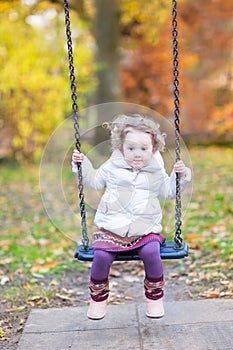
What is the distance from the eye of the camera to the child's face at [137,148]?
312 centimetres

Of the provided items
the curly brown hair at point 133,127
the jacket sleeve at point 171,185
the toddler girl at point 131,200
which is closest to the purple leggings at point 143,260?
the toddler girl at point 131,200

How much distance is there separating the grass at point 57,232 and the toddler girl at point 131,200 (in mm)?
1319

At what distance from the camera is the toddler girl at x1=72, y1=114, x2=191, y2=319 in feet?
9.95

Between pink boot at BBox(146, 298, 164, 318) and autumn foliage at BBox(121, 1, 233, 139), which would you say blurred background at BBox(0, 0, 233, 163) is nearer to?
autumn foliage at BBox(121, 1, 233, 139)

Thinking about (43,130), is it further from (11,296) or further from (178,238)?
(178,238)

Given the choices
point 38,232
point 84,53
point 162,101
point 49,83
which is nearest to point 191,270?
point 38,232

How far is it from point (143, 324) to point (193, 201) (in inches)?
157

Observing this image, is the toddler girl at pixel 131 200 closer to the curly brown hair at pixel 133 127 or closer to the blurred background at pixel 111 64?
the curly brown hair at pixel 133 127

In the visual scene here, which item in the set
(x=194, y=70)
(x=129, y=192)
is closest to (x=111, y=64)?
(x=194, y=70)

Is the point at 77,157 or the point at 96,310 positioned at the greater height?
the point at 77,157

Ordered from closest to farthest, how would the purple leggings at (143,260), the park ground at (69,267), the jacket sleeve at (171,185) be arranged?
1. the purple leggings at (143,260)
2. the jacket sleeve at (171,185)
3. the park ground at (69,267)

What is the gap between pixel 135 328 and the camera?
10.6ft

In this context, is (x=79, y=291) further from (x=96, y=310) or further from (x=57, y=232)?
(x=57, y=232)

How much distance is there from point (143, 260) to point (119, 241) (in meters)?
0.16
